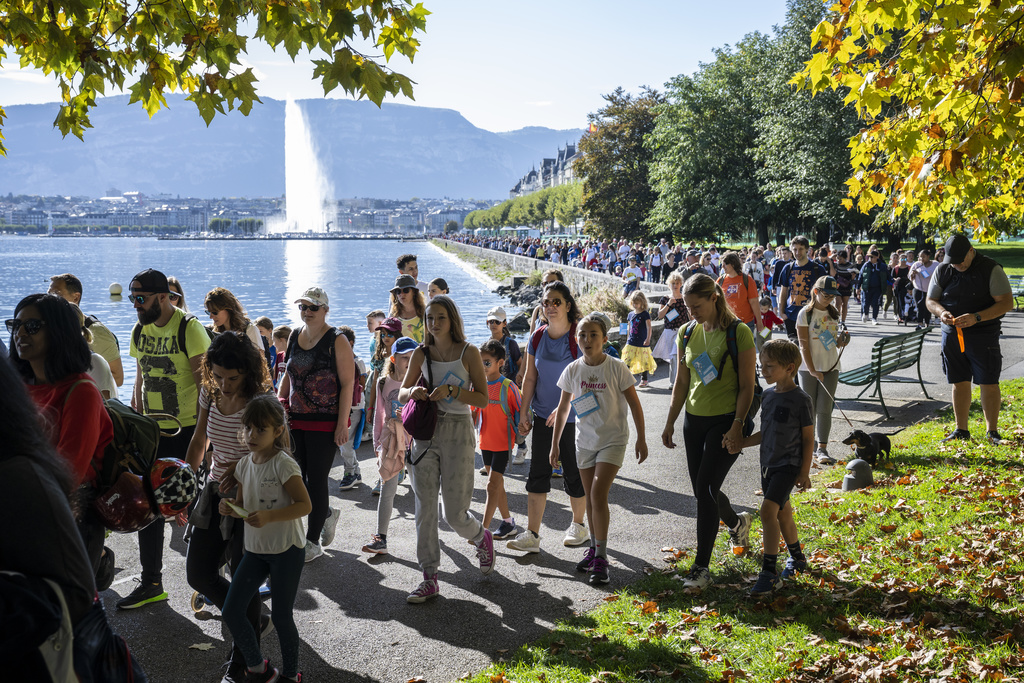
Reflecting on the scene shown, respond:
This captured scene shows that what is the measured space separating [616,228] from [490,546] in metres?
58.1

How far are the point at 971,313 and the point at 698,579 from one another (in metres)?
4.30

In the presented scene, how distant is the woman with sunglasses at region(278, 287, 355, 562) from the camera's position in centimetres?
560

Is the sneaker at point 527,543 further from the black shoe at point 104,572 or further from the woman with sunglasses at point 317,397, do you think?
the black shoe at point 104,572

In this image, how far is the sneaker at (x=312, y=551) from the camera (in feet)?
19.4

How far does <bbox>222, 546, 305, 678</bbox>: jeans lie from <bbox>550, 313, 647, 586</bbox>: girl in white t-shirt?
2.17 meters

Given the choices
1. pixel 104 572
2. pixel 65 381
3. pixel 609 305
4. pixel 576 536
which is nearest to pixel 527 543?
pixel 576 536

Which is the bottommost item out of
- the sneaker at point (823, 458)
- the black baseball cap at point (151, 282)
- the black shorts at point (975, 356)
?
the sneaker at point (823, 458)

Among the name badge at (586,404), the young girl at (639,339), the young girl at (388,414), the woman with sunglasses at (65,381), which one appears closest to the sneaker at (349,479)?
the young girl at (388,414)

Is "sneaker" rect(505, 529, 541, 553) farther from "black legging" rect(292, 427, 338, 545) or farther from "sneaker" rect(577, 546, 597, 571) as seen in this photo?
"black legging" rect(292, 427, 338, 545)

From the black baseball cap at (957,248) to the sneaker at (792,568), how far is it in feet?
12.8

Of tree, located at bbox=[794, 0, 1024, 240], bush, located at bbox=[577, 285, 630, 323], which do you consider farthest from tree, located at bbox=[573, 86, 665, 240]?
tree, located at bbox=[794, 0, 1024, 240]

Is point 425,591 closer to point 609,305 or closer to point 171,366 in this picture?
point 171,366

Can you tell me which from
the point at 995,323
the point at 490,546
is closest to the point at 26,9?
the point at 490,546

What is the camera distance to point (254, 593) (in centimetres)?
417
